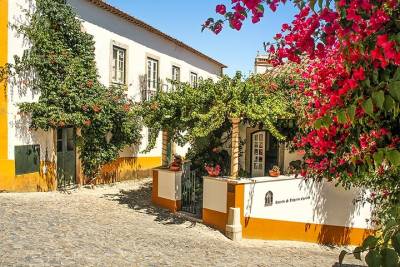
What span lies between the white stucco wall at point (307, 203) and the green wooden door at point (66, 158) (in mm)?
6900

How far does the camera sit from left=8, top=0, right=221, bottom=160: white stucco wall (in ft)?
40.4

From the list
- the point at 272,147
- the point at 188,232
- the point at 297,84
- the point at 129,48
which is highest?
the point at 129,48

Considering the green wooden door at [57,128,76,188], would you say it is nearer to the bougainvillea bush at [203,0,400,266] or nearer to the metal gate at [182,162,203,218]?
the metal gate at [182,162,203,218]

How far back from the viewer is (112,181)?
637 inches

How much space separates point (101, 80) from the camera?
15438mm

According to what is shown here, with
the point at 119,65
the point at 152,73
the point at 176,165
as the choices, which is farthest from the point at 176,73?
the point at 176,165

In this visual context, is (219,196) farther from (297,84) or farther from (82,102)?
(82,102)

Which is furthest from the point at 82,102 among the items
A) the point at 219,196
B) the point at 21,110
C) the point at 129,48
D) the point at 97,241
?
the point at 97,241

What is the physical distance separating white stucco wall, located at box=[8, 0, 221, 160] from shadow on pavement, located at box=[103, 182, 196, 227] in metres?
2.74

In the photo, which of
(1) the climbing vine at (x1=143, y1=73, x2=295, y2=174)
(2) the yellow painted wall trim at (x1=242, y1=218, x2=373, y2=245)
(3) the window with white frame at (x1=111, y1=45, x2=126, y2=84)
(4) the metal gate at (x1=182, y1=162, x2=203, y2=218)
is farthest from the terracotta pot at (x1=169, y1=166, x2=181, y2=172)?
(3) the window with white frame at (x1=111, y1=45, x2=126, y2=84)

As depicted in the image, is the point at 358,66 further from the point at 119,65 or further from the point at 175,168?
the point at 119,65

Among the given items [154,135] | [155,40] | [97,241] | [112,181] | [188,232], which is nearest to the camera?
[97,241]

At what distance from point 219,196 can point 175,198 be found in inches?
72.9

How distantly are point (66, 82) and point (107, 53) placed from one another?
9.58 feet
